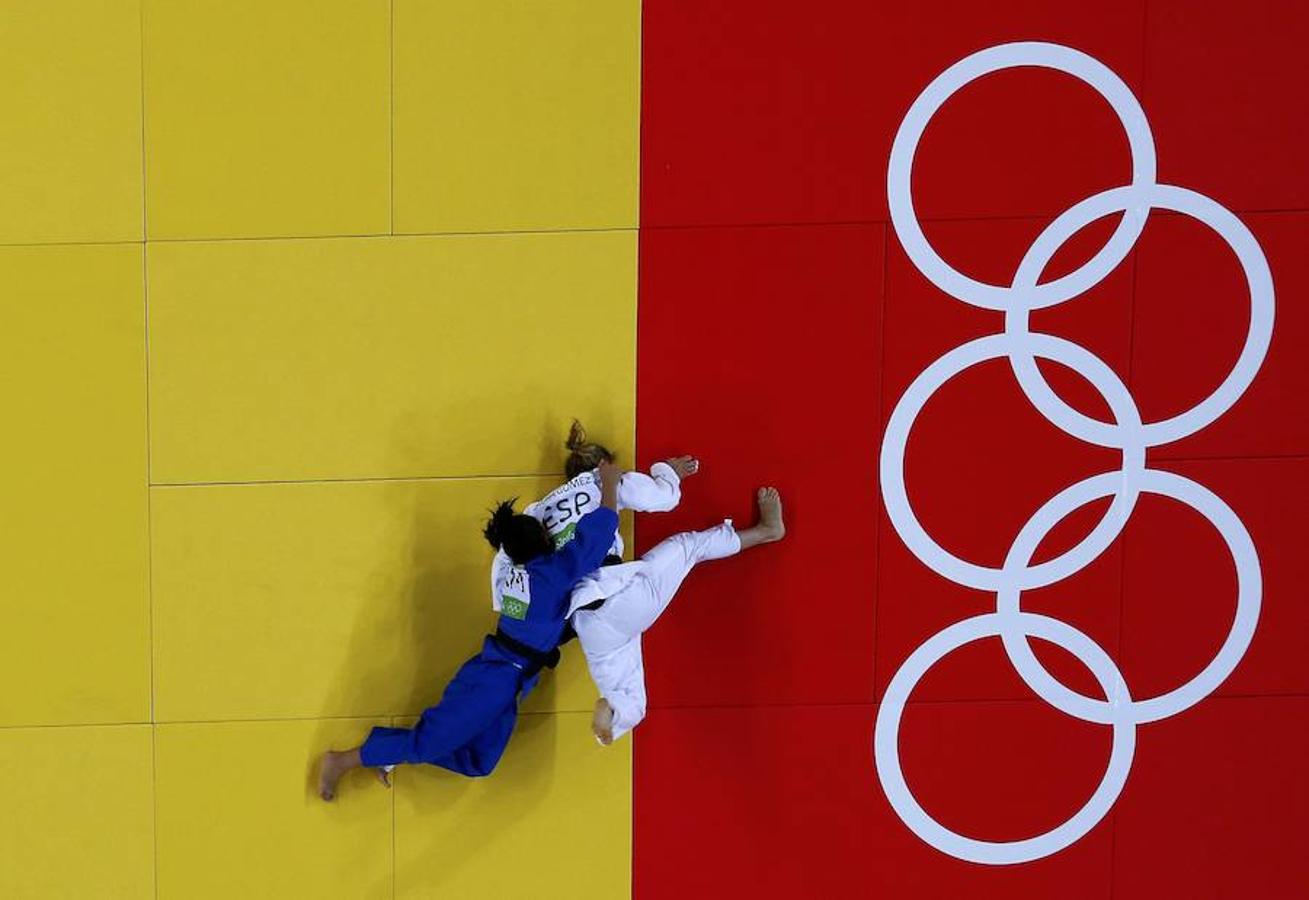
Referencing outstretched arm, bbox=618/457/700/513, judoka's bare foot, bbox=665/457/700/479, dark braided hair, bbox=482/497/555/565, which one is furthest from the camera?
judoka's bare foot, bbox=665/457/700/479

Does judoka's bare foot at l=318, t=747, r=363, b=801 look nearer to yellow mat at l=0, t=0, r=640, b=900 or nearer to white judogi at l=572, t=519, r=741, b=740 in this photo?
yellow mat at l=0, t=0, r=640, b=900

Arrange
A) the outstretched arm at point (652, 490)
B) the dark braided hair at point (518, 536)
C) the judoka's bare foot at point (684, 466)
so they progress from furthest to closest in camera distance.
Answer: the judoka's bare foot at point (684, 466)
the outstretched arm at point (652, 490)
the dark braided hair at point (518, 536)

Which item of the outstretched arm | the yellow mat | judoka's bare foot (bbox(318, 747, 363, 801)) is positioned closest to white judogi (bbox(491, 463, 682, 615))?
the outstretched arm

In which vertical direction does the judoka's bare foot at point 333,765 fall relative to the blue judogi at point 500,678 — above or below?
below

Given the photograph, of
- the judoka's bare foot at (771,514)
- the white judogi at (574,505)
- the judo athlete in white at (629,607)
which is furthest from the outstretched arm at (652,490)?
the judoka's bare foot at (771,514)

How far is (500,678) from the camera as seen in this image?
7.25 feet

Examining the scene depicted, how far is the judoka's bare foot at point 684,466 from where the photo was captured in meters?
2.30

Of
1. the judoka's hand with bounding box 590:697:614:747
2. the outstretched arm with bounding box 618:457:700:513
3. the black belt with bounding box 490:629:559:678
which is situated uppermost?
the outstretched arm with bounding box 618:457:700:513

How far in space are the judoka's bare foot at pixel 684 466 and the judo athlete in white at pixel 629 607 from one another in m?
0.17

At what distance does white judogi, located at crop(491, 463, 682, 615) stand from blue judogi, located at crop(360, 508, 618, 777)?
1.3 inches

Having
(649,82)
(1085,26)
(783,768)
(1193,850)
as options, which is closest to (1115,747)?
(1193,850)

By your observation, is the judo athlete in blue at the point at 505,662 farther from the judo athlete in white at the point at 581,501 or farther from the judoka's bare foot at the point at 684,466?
the judoka's bare foot at the point at 684,466

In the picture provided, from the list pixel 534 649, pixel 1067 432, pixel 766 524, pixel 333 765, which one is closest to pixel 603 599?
pixel 534 649

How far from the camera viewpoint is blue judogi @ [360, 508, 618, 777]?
210 cm
